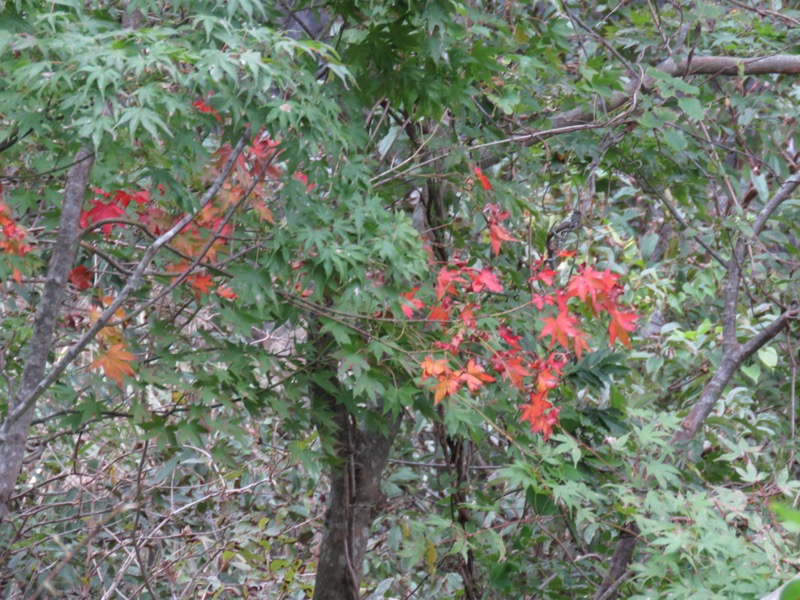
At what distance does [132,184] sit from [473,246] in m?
1.15

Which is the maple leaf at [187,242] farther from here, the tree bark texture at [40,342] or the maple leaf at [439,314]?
the maple leaf at [439,314]

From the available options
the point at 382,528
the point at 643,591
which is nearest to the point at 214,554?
the point at 382,528

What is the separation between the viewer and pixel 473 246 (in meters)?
3.10

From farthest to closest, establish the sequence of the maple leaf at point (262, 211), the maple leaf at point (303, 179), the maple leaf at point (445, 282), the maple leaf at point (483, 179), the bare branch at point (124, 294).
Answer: the maple leaf at point (483, 179)
the maple leaf at point (445, 282)
the maple leaf at point (262, 211)
the maple leaf at point (303, 179)
the bare branch at point (124, 294)

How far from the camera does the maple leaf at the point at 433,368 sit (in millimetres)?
2365

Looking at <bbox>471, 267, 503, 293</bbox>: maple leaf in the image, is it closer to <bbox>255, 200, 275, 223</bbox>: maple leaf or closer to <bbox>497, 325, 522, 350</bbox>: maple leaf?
<bbox>497, 325, 522, 350</bbox>: maple leaf

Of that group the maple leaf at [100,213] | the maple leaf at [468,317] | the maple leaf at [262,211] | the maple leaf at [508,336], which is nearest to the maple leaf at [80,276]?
the maple leaf at [100,213]

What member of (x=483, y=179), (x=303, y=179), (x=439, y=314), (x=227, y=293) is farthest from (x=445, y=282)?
(x=227, y=293)

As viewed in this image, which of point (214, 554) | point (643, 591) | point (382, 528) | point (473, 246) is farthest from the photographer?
point (382, 528)

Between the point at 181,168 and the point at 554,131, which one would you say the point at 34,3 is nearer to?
the point at 181,168

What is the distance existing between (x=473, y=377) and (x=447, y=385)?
0.08m

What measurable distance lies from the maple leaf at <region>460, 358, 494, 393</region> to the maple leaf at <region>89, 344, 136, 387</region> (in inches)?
33.7

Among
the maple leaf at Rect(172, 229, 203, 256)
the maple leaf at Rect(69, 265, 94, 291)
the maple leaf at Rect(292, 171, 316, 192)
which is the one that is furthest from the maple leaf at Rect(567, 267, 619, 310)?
the maple leaf at Rect(69, 265, 94, 291)

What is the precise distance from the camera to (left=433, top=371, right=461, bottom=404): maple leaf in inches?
93.4
